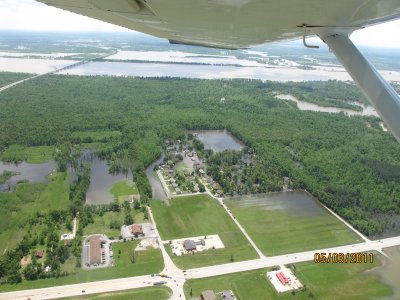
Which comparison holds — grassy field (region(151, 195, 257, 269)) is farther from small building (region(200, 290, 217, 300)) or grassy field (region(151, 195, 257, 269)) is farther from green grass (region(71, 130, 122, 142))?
green grass (region(71, 130, 122, 142))

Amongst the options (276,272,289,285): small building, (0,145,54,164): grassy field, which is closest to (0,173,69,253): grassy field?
(0,145,54,164): grassy field

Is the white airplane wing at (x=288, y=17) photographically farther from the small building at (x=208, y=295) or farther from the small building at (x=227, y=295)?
the small building at (x=227, y=295)

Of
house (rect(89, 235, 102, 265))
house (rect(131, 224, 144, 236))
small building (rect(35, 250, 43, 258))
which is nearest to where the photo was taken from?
house (rect(89, 235, 102, 265))

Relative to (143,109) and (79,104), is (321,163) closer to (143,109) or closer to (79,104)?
(143,109)

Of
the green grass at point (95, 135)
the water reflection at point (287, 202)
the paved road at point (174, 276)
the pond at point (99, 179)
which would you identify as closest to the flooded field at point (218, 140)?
the green grass at point (95, 135)

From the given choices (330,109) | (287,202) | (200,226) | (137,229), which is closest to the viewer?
(137,229)

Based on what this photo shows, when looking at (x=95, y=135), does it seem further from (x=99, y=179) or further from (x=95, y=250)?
(x=95, y=250)

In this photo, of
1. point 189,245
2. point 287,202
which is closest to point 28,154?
point 189,245
